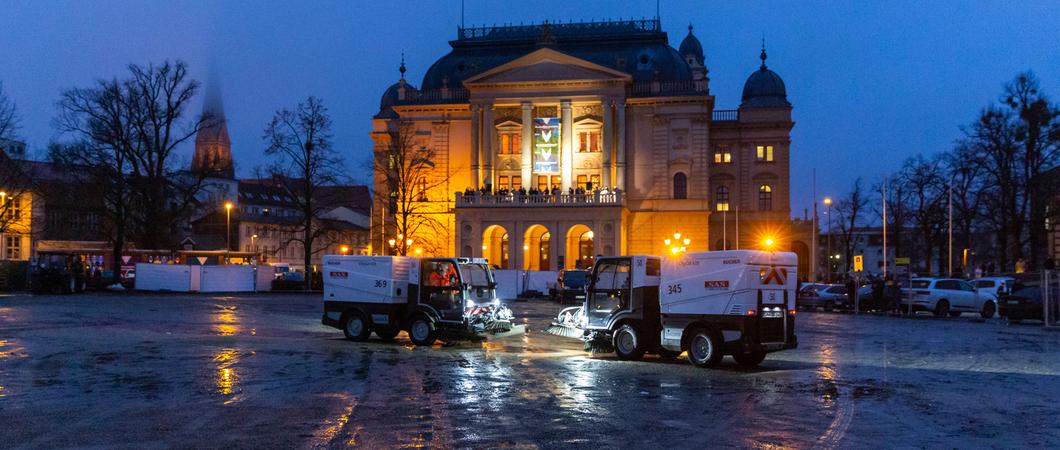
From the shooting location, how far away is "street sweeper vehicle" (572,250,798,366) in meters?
18.3

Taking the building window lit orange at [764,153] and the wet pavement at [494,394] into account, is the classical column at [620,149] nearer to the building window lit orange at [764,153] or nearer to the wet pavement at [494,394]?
the building window lit orange at [764,153]

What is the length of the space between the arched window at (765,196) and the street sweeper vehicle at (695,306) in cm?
5798

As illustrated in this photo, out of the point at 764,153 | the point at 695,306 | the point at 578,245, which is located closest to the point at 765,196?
the point at 764,153

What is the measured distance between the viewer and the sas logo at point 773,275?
18.4 m

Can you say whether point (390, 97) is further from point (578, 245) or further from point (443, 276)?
point (443, 276)

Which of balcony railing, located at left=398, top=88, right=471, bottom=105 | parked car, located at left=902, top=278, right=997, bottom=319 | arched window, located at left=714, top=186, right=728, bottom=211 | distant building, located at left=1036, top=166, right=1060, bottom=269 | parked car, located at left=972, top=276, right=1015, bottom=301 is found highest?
balcony railing, located at left=398, top=88, right=471, bottom=105

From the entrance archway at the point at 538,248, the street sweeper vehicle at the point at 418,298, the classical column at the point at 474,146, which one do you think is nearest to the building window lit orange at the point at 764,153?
the entrance archway at the point at 538,248

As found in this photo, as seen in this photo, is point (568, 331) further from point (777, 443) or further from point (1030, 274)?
point (1030, 274)

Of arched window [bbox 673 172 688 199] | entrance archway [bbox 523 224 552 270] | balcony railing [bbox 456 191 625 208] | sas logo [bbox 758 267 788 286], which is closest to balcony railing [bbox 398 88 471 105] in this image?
balcony railing [bbox 456 191 625 208]

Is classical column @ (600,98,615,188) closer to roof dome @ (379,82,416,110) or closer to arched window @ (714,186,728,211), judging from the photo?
arched window @ (714,186,728,211)

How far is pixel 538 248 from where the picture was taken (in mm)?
71750

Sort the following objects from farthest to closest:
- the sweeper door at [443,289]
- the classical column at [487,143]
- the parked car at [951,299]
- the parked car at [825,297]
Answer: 1. the classical column at [487,143]
2. the parked car at [825,297]
3. the parked car at [951,299]
4. the sweeper door at [443,289]

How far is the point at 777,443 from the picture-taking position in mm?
10641

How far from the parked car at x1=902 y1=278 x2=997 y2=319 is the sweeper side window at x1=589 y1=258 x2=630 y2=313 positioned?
2379cm
